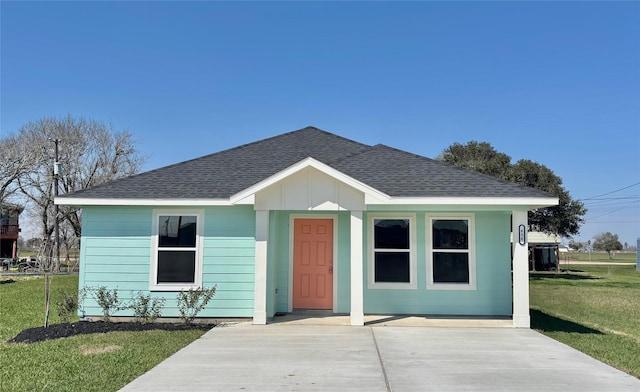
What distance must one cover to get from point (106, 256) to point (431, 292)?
23.4 ft

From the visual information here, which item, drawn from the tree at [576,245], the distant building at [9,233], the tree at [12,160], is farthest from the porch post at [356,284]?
the tree at [576,245]

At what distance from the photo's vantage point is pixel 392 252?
1037 cm

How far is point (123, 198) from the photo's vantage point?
9.61 meters

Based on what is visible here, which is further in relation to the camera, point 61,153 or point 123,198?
point 61,153

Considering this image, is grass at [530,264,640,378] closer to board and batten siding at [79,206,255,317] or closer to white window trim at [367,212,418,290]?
white window trim at [367,212,418,290]

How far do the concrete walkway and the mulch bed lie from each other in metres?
1.09

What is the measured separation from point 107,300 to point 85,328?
1002 mm

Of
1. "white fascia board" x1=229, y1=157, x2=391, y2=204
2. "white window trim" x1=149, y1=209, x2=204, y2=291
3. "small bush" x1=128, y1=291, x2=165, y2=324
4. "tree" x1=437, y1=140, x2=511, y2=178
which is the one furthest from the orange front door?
"tree" x1=437, y1=140, x2=511, y2=178

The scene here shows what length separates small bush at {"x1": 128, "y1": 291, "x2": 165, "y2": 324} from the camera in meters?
9.36

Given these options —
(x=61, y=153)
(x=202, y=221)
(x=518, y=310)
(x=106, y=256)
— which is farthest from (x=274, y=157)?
(x=61, y=153)

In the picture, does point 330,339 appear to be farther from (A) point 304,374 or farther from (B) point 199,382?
(B) point 199,382

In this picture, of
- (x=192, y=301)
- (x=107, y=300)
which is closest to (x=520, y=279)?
(x=192, y=301)

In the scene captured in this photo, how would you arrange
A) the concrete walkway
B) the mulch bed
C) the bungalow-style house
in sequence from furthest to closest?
the bungalow-style house → the mulch bed → the concrete walkway

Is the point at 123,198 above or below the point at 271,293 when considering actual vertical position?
above
